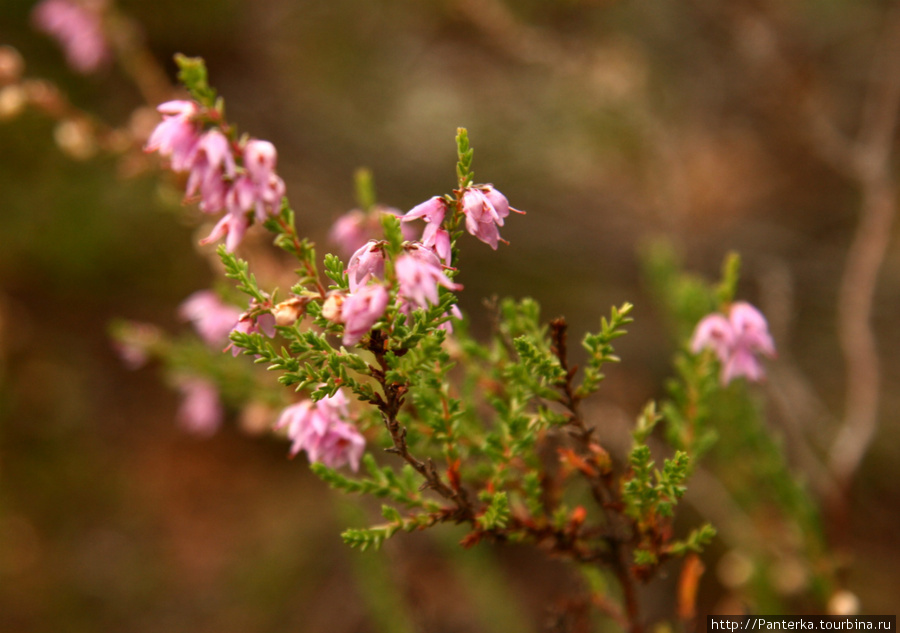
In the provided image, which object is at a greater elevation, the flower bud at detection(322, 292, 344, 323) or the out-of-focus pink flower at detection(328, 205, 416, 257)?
the out-of-focus pink flower at detection(328, 205, 416, 257)

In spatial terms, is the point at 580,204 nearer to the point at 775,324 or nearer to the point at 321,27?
the point at 775,324

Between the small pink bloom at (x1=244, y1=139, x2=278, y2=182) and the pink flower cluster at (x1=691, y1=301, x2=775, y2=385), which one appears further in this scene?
the pink flower cluster at (x1=691, y1=301, x2=775, y2=385)

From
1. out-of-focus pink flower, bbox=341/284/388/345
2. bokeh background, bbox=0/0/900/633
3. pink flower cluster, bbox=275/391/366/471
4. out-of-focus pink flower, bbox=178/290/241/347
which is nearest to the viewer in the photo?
out-of-focus pink flower, bbox=341/284/388/345

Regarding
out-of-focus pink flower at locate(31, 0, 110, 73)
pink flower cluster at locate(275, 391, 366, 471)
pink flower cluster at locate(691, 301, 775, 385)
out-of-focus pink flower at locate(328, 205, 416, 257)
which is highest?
out-of-focus pink flower at locate(31, 0, 110, 73)

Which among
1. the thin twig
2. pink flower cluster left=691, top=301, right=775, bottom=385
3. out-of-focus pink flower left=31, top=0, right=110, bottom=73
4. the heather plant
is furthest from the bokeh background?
the heather plant

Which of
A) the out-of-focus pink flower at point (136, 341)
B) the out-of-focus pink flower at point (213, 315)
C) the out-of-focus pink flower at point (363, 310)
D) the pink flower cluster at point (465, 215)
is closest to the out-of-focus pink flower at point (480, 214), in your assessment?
the pink flower cluster at point (465, 215)

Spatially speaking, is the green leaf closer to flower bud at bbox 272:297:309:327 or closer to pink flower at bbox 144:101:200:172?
pink flower at bbox 144:101:200:172

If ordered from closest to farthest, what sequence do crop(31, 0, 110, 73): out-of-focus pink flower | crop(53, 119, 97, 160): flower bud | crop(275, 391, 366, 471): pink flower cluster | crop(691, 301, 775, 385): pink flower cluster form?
crop(275, 391, 366, 471): pink flower cluster → crop(691, 301, 775, 385): pink flower cluster → crop(53, 119, 97, 160): flower bud → crop(31, 0, 110, 73): out-of-focus pink flower
